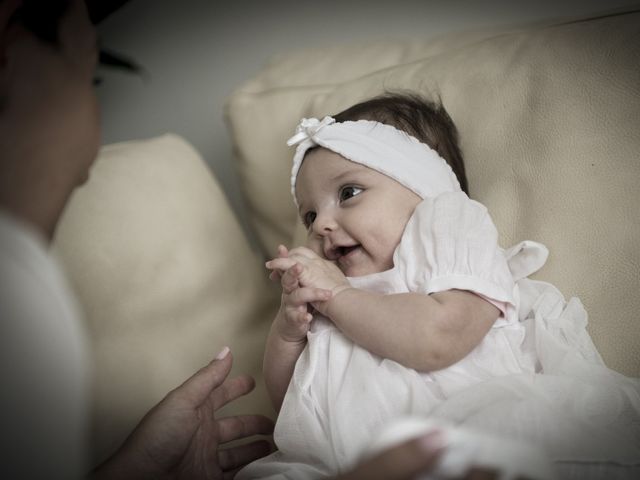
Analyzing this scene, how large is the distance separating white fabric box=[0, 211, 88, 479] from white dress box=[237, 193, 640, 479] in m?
0.37

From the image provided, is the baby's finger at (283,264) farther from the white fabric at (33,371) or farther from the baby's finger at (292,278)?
the white fabric at (33,371)

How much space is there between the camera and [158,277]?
102 centimetres

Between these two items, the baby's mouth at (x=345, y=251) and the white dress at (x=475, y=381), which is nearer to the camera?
the white dress at (x=475, y=381)

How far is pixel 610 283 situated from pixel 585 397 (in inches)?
7.6

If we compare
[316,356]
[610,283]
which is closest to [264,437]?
[316,356]

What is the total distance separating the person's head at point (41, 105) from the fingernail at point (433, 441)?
298 mm

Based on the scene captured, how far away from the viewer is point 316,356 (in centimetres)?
80

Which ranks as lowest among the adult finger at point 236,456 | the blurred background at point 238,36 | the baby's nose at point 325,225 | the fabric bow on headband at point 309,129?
the adult finger at point 236,456

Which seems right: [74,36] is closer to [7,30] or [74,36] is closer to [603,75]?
[7,30]

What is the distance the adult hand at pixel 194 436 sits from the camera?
0.75 meters

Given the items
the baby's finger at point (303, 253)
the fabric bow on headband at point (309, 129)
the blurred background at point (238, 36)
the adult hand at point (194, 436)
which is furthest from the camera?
the blurred background at point (238, 36)

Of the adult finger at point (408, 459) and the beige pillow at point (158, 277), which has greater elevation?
the beige pillow at point (158, 277)

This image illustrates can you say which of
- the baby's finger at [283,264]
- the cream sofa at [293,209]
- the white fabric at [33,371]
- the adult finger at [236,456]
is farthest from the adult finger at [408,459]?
the adult finger at [236,456]

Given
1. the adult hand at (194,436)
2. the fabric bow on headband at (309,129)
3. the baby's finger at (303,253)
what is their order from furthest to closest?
the fabric bow on headband at (309,129)
the baby's finger at (303,253)
the adult hand at (194,436)
